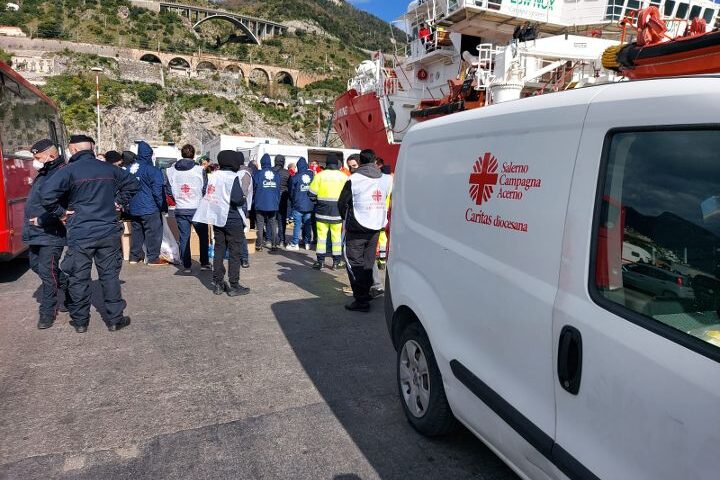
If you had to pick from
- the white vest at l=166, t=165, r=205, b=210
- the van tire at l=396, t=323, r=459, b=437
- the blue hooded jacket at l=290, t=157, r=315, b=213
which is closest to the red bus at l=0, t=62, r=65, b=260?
the white vest at l=166, t=165, r=205, b=210

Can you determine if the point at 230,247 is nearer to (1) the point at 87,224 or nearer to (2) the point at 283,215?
(1) the point at 87,224

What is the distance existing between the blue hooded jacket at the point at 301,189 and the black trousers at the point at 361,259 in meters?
4.03

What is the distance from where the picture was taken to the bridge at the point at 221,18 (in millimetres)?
89525

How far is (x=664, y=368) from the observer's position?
1.50 meters

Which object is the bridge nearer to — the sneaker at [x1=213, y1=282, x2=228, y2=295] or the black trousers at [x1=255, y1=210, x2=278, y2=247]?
the black trousers at [x1=255, y1=210, x2=278, y2=247]

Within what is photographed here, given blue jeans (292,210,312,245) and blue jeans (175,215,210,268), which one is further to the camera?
blue jeans (292,210,312,245)

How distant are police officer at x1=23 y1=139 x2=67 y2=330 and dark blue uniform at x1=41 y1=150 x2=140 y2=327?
0.32 meters

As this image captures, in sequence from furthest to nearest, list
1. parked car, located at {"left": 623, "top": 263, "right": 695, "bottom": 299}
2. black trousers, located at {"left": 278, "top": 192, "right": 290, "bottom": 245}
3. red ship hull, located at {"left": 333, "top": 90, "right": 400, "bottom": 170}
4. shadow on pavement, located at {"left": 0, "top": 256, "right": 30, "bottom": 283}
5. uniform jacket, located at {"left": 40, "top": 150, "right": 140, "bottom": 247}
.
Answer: red ship hull, located at {"left": 333, "top": 90, "right": 400, "bottom": 170} → black trousers, located at {"left": 278, "top": 192, "right": 290, "bottom": 245} → shadow on pavement, located at {"left": 0, "top": 256, "right": 30, "bottom": 283} → uniform jacket, located at {"left": 40, "top": 150, "right": 140, "bottom": 247} → parked car, located at {"left": 623, "top": 263, "right": 695, "bottom": 299}

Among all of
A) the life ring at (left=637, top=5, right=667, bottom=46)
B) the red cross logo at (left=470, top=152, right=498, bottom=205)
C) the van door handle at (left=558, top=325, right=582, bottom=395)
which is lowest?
the van door handle at (left=558, top=325, right=582, bottom=395)

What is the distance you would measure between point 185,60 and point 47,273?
7615 cm

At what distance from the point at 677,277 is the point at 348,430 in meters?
2.25

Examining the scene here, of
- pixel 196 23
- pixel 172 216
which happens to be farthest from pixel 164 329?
pixel 196 23

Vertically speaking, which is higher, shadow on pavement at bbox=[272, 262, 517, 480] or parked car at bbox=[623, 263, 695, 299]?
parked car at bbox=[623, 263, 695, 299]

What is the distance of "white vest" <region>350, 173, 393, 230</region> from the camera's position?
5.65 m
